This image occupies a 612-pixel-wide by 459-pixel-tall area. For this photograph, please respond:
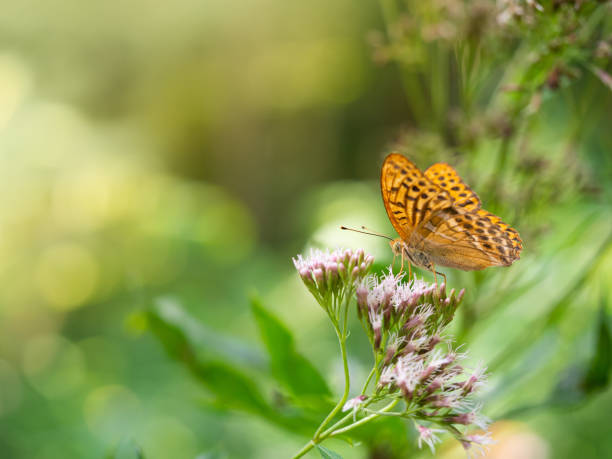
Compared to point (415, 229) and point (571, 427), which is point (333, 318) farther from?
point (571, 427)

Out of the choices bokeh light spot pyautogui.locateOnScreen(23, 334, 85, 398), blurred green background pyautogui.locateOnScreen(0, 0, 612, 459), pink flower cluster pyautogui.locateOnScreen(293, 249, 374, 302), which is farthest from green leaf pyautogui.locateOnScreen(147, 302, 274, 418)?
bokeh light spot pyautogui.locateOnScreen(23, 334, 85, 398)

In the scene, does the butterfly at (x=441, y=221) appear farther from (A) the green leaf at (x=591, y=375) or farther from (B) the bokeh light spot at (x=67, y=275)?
(B) the bokeh light spot at (x=67, y=275)

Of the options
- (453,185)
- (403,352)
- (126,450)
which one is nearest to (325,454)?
(403,352)

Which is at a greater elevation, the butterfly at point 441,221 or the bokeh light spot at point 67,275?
the bokeh light spot at point 67,275

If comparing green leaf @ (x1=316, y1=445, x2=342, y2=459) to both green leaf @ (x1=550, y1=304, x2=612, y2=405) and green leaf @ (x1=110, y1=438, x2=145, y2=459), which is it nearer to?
green leaf @ (x1=110, y1=438, x2=145, y2=459)

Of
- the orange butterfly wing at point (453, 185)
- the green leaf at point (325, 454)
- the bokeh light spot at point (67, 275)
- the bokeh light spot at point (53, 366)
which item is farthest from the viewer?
the bokeh light spot at point (67, 275)

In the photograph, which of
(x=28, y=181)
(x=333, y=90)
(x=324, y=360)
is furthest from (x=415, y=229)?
(x=333, y=90)

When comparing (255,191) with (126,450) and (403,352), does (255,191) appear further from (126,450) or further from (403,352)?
(403,352)

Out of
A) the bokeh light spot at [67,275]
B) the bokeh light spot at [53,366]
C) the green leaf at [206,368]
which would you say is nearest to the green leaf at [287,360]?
the green leaf at [206,368]
